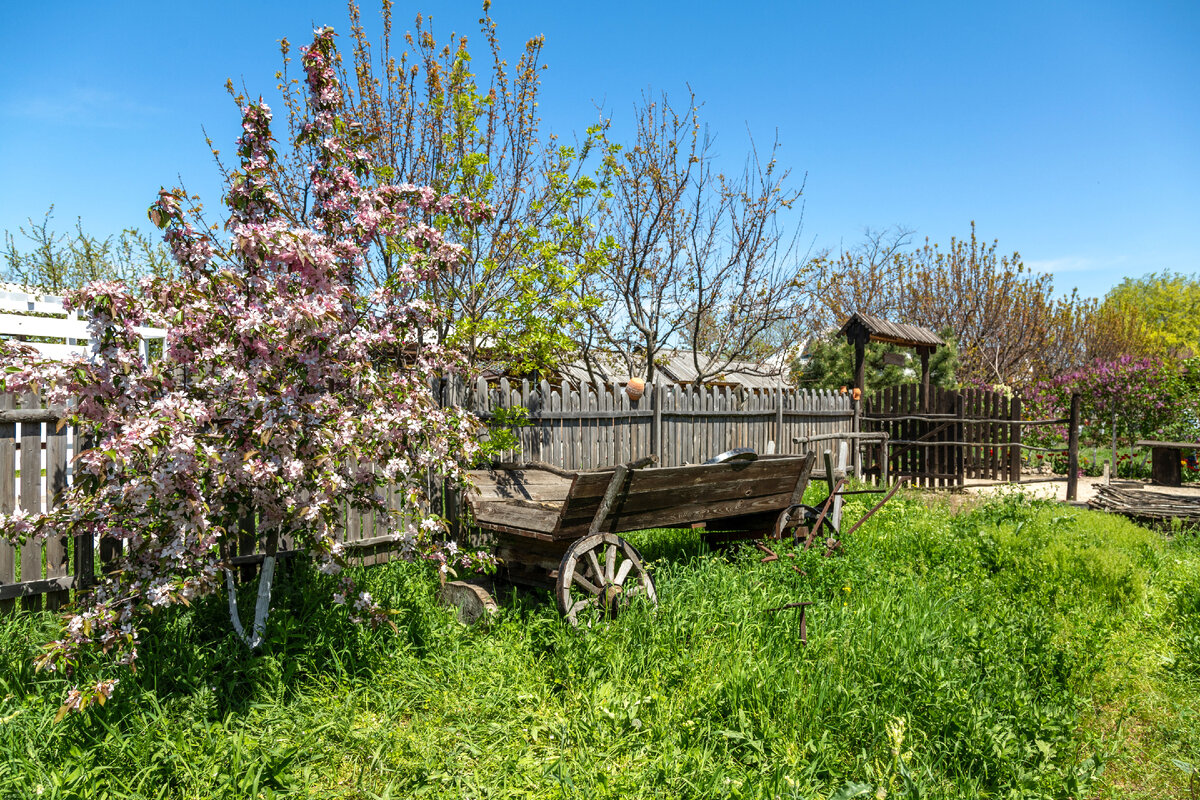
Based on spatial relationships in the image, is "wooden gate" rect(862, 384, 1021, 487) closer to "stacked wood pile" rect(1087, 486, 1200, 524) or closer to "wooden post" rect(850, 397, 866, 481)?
"wooden post" rect(850, 397, 866, 481)

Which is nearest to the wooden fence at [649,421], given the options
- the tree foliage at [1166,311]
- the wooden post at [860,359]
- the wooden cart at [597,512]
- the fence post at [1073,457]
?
the wooden post at [860,359]

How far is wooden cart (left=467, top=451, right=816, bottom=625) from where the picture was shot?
416 cm

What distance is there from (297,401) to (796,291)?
10524 mm

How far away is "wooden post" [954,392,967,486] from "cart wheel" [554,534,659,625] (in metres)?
9.75

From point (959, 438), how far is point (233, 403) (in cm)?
1264

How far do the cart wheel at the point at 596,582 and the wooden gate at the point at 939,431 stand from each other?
9.24 metres

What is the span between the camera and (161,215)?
3293mm

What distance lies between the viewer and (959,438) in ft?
42.3

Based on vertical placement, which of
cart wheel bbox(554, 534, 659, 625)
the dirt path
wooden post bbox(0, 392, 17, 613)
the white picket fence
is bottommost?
the dirt path

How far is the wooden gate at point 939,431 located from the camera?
12398 millimetres

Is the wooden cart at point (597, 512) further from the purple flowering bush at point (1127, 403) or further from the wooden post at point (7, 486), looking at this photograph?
the purple flowering bush at point (1127, 403)

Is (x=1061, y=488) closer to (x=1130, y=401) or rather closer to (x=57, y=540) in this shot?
(x=1130, y=401)

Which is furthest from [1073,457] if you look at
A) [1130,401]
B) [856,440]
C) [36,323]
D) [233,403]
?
[36,323]

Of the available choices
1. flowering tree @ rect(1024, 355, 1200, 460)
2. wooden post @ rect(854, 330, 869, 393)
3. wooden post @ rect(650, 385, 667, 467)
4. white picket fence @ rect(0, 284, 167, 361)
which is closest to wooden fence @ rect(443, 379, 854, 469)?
wooden post @ rect(650, 385, 667, 467)
